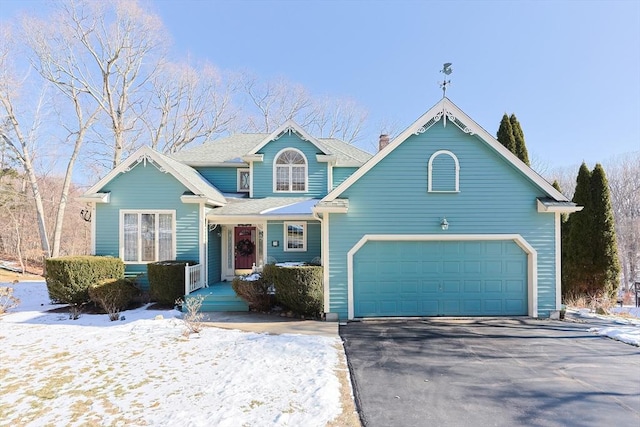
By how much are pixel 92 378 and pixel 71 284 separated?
591 cm

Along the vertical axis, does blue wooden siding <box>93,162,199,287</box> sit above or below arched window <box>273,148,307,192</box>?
below

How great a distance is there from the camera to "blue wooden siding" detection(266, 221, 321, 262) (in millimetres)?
11961

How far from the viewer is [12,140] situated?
20.5 metres

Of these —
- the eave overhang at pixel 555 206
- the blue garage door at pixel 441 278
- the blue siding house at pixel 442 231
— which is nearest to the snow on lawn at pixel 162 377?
the blue garage door at pixel 441 278

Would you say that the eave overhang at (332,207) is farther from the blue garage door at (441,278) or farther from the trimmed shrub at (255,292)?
the trimmed shrub at (255,292)

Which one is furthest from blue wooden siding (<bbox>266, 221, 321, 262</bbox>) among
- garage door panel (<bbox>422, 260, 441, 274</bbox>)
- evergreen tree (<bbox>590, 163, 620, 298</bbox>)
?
evergreen tree (<bbox>590, 163, 620, 298</bbox>)

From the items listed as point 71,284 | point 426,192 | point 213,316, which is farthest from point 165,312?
point 426,192

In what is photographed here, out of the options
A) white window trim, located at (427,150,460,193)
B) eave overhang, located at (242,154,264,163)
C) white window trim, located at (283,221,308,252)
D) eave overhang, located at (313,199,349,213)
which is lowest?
white window trim, located at (283,221,308,252)

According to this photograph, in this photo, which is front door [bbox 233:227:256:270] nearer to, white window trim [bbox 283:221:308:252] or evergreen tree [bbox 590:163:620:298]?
white window trim [bbox 283:221:308:252]

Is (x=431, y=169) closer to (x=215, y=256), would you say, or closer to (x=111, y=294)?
(x=215, y=256)

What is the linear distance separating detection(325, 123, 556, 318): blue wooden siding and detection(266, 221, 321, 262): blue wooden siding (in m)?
3.38

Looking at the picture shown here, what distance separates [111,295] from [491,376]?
10.4 metres

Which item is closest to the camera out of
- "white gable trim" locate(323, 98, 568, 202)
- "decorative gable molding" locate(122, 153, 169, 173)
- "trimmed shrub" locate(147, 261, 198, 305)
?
"white gable trim" locate(323, 98, 568, 202)

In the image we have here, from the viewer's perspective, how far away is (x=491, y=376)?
527 centimetres
